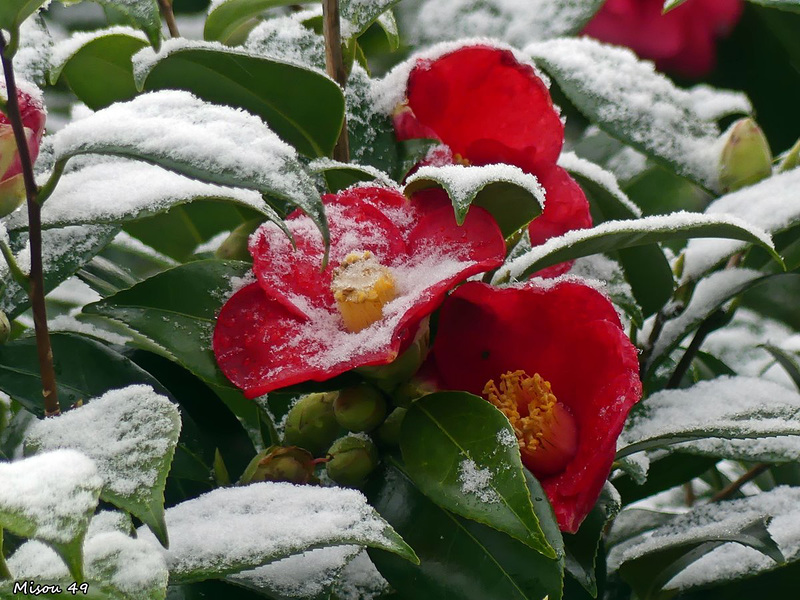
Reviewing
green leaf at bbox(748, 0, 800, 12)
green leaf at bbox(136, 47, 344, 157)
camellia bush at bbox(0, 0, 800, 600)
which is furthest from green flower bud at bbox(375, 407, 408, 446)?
green leaf at bbox(748, 0, 800, 12)

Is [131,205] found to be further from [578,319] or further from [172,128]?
[578,319]

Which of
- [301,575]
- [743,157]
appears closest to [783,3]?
[743,157]

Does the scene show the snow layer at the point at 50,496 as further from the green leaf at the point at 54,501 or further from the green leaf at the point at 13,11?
the green leaf at the point at 13,11

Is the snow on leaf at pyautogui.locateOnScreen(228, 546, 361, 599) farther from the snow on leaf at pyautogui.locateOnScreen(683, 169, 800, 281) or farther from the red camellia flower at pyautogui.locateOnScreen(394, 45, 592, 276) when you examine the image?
the snow on leaf at pyautogui.locateOnScreen(683, 169, 800, 281)

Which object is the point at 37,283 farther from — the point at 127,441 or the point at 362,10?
the point at 362,10

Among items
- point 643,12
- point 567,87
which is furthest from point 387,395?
point 643,12
